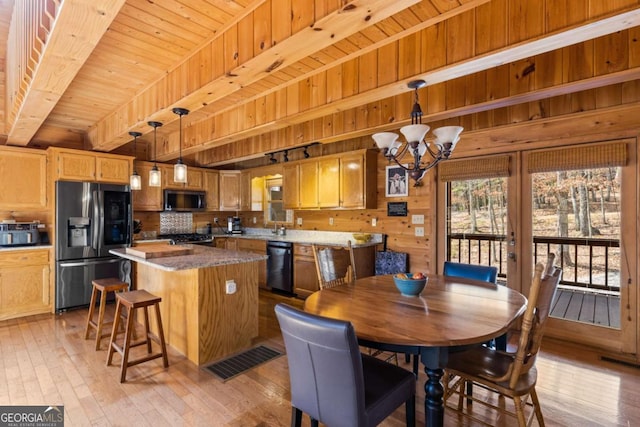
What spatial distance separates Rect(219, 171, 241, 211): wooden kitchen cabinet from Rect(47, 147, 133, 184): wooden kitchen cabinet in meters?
1.75

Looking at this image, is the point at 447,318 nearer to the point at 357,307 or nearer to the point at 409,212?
the point at 357,307

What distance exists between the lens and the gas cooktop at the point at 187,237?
18.0ft

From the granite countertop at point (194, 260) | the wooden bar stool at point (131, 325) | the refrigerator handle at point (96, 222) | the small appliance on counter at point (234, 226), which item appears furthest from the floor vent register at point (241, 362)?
the small appliance on counter at point (234, 226)

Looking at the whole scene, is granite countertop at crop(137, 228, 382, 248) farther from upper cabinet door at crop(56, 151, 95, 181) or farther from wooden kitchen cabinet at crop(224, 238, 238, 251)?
upper cabinet door at crop(56, 151, 95, 181)

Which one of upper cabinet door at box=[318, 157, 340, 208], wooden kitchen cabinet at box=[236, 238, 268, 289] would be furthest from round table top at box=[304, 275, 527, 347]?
wooden kitchen cabinet at box=[236, 238, 268, 289]

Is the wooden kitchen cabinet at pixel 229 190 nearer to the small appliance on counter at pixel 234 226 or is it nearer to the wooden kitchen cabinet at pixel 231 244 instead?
the small appliance on counter at pixel 234 226

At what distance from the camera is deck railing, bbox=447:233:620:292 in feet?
10.0

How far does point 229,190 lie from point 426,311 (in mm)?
5167

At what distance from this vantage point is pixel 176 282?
10.0ft

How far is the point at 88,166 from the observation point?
4.39m

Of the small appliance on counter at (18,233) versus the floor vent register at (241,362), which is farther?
the small appliance on counter at (18,233)

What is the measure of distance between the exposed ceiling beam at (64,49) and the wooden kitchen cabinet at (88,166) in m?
1.17

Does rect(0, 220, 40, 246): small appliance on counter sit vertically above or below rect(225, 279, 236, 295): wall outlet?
above

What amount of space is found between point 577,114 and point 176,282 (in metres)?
3.96
